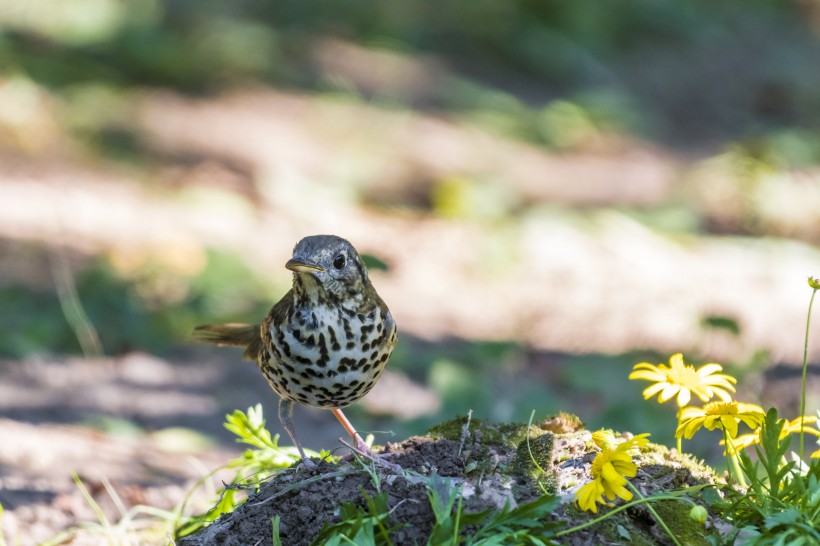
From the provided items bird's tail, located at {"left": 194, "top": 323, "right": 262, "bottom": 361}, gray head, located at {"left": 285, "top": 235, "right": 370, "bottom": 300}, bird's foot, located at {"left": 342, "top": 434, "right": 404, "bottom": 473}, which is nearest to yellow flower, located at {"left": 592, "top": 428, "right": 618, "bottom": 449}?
bird's foot, located at {"left": 342, "top": 434, "right": 404, "bottom": 473}

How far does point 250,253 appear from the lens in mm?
8078

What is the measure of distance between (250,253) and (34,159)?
88.7 inches

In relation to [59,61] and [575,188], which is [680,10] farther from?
[59,61]

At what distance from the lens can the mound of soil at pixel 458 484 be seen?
2.73 metres

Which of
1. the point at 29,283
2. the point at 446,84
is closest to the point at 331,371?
the point at 29,283

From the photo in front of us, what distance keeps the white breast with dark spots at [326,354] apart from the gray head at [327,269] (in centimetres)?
6

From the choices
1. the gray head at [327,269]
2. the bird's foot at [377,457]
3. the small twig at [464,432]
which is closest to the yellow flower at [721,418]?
the small twig at [464,432]

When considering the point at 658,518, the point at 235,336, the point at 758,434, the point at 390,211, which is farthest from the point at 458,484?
the point at 390,211

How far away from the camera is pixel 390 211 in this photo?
9141 millimetres

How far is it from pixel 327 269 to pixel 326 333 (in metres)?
0.19

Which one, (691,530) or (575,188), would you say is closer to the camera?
(691,530)

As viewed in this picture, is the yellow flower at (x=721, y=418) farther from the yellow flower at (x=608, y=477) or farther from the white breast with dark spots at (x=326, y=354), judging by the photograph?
the white breast with dark spots at (x=326, y=354)

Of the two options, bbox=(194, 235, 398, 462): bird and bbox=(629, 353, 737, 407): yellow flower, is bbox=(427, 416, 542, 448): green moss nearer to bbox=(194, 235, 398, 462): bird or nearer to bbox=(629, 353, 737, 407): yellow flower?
bbox=(194, 235, 398, 462): bird

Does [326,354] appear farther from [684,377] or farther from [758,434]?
[758,434]
